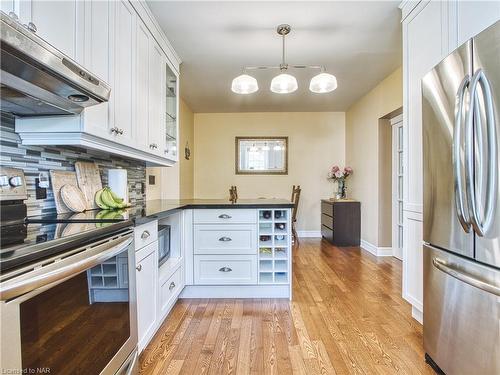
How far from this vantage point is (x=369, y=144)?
4453 mm

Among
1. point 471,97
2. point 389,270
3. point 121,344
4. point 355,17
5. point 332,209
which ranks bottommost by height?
point 389,270

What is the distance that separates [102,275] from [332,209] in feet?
13.6

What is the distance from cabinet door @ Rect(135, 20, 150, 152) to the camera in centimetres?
212

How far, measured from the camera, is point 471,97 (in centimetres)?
117

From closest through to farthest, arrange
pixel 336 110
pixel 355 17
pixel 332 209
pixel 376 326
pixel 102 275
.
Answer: pixel 102 275, pixel 376 326, pixel 355 17, pixel 332 209, pixel 336 110

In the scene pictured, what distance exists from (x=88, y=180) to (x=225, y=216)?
1121 millimetres

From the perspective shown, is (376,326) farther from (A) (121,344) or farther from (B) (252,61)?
(B) (252,61)

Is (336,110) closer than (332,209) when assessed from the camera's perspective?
No

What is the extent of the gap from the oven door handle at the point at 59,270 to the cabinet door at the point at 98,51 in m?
0.69

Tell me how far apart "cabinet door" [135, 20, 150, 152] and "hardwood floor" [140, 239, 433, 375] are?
56.5 inches

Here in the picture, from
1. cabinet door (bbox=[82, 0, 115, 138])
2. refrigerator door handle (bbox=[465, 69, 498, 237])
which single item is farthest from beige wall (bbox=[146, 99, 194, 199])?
refrigerator door handle (bbox=[465, 69, 498, 237])

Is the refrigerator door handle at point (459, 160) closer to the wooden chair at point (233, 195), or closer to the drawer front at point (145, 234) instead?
the drawer front at point (145, 234)

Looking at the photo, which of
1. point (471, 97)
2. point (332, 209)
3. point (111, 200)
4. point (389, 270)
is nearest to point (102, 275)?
point (111, 200)

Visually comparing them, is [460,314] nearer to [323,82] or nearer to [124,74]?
[323,82]
